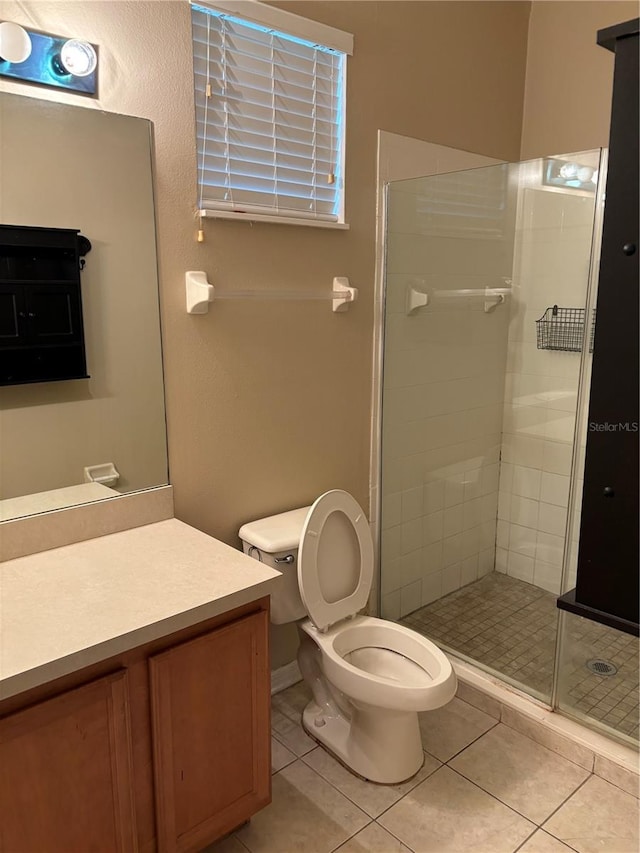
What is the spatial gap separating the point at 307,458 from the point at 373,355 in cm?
51

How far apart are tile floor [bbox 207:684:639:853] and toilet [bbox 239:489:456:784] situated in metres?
0.09

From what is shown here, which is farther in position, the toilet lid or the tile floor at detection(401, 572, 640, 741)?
the tile floor at detection(401, 572, 640, 741)

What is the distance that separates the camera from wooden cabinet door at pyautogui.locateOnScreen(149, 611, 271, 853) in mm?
→ 1509

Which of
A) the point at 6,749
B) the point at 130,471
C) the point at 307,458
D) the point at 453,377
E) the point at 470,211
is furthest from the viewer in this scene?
the point at 453,377

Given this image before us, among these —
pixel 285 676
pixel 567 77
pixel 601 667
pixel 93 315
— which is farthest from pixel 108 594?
pixel 567 77

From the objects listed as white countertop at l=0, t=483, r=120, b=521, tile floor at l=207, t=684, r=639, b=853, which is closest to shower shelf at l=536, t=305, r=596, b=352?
tile floor at l=207, t=684, r=639, b=853

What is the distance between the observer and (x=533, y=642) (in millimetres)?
2570

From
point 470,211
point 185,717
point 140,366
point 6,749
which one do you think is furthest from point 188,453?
point 470,211

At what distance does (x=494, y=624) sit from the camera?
2789mm

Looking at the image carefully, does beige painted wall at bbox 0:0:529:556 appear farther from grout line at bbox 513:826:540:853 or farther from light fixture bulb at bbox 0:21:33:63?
grout line at bbox 513:826:540:853

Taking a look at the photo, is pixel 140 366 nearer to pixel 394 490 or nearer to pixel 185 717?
pixel 185 717

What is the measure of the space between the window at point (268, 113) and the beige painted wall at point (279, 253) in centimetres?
5

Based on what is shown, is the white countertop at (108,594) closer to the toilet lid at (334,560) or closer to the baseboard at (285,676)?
the toilet lid at (334,560)

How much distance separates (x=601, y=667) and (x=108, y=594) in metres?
1.90
